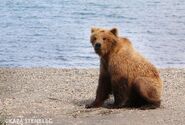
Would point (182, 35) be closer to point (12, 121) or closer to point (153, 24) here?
point (153, 24)

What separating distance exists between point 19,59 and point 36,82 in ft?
17.2

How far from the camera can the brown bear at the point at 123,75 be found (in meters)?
10.3

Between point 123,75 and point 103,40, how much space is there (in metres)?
0.59

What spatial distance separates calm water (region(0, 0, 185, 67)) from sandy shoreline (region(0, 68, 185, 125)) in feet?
9.43

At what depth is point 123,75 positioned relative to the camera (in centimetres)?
1030

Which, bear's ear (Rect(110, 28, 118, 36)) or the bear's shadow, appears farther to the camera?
the bear's shadow

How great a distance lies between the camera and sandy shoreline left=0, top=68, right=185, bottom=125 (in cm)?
950

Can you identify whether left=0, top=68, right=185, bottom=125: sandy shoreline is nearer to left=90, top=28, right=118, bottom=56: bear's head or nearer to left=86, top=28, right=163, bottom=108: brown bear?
left=86, top=28, right=163, bottom=108: brown bear

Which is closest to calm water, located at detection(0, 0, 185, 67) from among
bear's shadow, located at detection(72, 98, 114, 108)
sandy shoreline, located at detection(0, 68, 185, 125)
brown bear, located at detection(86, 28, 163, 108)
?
sandy shoreline, located at detection(0, 68, 185, 125)

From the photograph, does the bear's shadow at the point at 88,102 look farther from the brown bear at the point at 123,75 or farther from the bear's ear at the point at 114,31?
the bear's ear at the point at 114,31

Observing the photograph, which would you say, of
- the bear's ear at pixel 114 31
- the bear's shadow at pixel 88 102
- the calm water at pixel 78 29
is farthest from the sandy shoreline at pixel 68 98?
the calm water at pixel 78 29

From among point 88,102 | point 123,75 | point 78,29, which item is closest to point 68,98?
point 88,102

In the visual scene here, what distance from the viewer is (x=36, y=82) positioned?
43.9ft

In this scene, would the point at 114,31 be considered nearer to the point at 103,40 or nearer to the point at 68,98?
the point at 103,40
